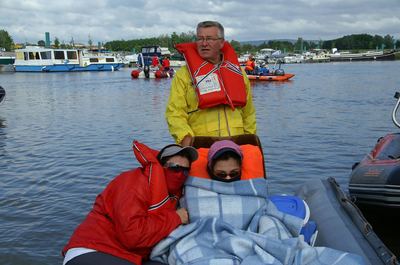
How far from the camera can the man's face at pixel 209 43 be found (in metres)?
3.86

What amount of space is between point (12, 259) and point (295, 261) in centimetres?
323

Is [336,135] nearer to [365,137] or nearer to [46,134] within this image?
[365,137]

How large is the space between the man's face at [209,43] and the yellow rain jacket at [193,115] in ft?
0.78

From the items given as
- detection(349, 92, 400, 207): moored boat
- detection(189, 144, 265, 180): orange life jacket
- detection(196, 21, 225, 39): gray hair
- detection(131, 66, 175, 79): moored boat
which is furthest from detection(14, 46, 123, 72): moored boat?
detection(189, 144, 265, 180): orange life jacket

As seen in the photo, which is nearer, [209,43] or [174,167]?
[174,167]

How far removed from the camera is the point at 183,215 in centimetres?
327

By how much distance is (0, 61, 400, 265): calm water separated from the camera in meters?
5.93

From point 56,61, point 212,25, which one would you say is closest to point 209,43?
point 212,25

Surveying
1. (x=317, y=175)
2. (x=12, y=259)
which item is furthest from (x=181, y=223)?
(x=317, y=175)

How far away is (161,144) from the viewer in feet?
34.0

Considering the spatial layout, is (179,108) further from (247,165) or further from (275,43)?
(275,43)

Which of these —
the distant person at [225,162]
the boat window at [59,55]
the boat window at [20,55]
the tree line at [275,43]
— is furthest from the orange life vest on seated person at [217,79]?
the tree line at [275,43]

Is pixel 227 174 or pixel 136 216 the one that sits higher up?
pixel 227 174

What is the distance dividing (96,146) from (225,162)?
7195 millimetres
